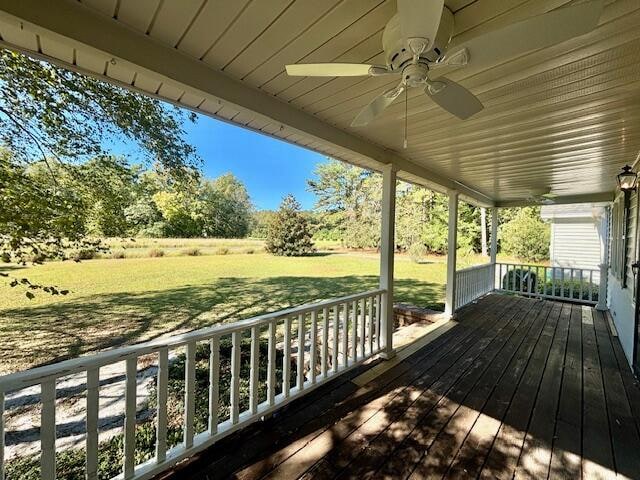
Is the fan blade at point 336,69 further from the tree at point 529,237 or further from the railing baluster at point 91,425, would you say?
the tree at point 529,237

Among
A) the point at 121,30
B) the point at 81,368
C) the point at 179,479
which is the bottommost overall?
the point at 179,479

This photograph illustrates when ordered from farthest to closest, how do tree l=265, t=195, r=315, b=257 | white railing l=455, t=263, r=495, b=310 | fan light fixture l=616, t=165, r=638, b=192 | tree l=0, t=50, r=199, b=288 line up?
tree l=265, t=195, r=315, b=257, white railing l=455, t=263, r=495, b=310, fan light fixture l=616, t=165, r=638, b=192, tree l=0, t=50, r=199, b=288

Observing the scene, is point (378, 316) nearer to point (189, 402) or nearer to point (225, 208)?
point (189, 402)

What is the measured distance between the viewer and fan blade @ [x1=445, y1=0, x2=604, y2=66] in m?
0.85

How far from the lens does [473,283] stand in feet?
20.1

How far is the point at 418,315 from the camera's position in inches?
200

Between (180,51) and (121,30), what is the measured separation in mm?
263

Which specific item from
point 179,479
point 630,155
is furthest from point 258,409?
point 630,155

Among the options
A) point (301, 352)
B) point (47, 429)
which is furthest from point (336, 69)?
point (301, 352)

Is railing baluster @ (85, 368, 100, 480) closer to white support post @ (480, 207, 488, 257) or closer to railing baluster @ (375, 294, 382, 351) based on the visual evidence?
railing baluster @ (375, 294, 382, 351)

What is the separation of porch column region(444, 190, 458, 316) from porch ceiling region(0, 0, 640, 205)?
6.76 ft

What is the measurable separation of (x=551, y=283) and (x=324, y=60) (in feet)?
25.6

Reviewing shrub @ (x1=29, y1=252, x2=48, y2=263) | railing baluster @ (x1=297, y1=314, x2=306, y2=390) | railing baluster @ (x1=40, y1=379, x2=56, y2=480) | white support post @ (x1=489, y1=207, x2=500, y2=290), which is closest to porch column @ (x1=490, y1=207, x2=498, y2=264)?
white support post @ (x1=489, y1=207, x2=500, y2=290)

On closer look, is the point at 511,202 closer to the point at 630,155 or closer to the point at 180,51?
the point at 630,155
